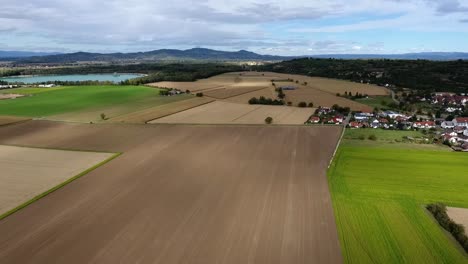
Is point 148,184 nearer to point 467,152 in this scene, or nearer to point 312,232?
point 312,232

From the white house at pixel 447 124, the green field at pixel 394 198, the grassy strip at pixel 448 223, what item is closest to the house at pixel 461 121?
the white house at pixel 447 124

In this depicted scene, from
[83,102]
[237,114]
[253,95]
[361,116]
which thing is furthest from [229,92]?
[361,116]

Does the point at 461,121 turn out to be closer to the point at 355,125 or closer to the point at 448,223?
the point at 355,125

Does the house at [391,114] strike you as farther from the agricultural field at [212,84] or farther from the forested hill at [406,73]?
the agricultural field at [212,84]

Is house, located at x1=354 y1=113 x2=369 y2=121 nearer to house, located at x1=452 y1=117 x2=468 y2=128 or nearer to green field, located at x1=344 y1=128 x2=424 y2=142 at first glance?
green field, located at x1=344 y1=128 x2=424 y2=142

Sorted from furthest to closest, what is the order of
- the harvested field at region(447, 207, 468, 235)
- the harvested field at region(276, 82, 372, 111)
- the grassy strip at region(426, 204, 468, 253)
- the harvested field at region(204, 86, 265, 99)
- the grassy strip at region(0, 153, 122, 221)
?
the harvested field at region(204, 86, 265, 99) < the harvested field at region(276, 82, 372, 111) < the grassy strip at region(0, 153, 122, 221) < the harvested field at region(447, 207, 468, 235) < the grassy strip at region(426, 204, 468, 253)

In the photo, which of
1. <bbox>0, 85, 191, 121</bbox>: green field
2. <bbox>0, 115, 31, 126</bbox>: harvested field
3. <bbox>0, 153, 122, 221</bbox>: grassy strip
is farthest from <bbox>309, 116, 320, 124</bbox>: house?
<bbox>0, 115, 31, 126</bbox>: harvested field
